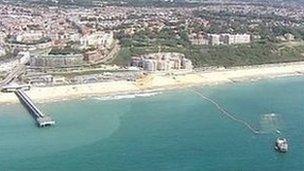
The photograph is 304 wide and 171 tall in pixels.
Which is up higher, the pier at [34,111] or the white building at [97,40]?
the white building at [97,40]

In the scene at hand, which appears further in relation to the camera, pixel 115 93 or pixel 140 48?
pixel 140 48

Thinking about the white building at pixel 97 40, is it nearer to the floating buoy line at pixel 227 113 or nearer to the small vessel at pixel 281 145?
the floating buoy line at pixel 227 113

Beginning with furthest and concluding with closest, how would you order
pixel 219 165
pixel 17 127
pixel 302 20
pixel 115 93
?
1. pixel 302 20
2. pixel 115 93
3. pixel 17 127
4. pixel 219 165

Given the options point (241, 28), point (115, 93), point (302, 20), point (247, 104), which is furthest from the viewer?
point (302, 20)

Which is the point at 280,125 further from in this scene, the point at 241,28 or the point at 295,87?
the point at 241,28

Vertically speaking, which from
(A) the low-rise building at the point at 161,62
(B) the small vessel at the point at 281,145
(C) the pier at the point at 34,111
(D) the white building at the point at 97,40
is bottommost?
(B) the small vessel at the point at 281,145

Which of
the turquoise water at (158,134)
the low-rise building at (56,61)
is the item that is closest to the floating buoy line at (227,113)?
the turquoise water at (158,134)

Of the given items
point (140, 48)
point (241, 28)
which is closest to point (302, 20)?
point (241, 28)
